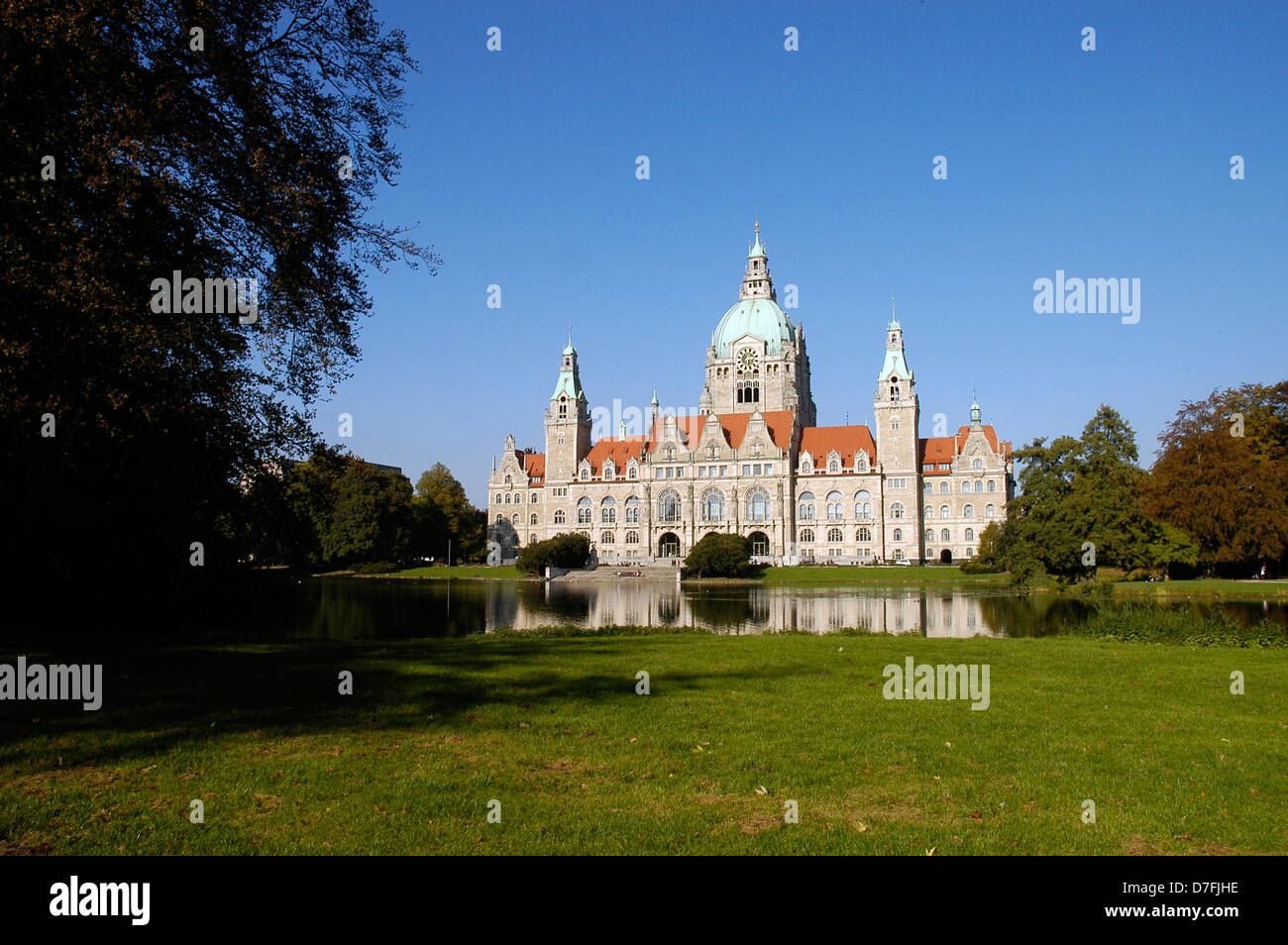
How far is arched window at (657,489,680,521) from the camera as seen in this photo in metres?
85.8

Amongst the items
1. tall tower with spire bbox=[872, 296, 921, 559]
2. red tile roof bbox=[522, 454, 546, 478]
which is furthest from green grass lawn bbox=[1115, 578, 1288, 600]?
red tile roof bbox=[522, 454, 546, 478]

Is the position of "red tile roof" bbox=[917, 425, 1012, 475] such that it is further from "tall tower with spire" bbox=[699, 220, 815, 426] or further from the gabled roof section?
the gabled roof section

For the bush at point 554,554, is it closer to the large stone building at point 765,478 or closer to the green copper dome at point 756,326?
the large stone building at point 765,478

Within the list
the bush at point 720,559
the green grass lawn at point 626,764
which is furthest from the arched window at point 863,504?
the green grass lawn at point 626,764

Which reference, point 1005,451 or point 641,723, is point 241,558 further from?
point 1005,451

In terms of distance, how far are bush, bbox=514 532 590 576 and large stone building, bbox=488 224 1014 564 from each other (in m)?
12.7

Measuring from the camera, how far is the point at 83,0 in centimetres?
939

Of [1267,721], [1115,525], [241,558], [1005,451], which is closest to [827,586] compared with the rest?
[1115,525]

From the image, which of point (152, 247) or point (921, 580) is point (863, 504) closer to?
point (921, 580)

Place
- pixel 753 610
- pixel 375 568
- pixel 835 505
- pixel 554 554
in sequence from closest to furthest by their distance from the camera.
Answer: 1. pixel 753 610
2. pixel 554 554
3. pixel 375 568
4. pixel 835 505

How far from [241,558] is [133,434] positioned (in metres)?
8.78

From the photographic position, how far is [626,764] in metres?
6.91

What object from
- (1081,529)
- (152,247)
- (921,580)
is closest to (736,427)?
(921,580)

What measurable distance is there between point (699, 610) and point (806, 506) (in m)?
47.6
